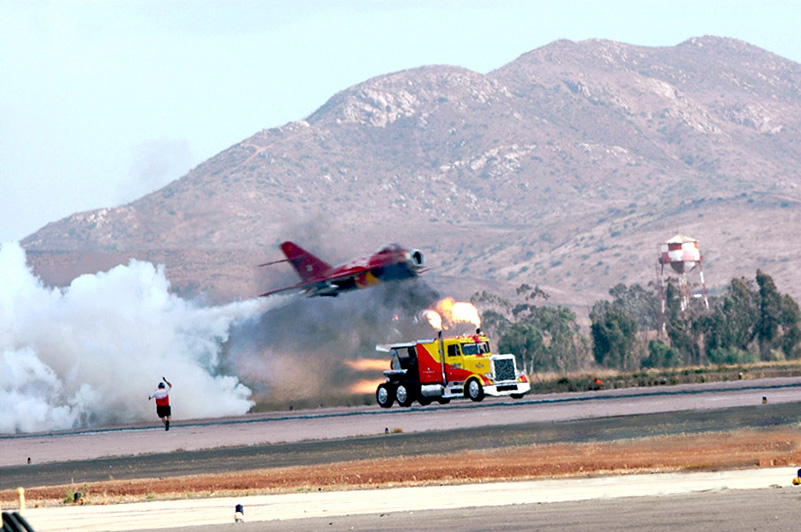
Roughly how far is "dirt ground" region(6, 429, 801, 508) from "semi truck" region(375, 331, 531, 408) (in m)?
19.8

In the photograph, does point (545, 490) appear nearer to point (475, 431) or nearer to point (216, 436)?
point (475, 431)

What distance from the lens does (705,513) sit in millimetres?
23594

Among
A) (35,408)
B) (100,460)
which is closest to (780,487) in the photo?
(100,460)

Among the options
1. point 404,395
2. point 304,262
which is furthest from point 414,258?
point 304,262

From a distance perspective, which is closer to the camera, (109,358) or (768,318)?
(109,358)

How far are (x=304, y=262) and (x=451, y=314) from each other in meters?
10.0

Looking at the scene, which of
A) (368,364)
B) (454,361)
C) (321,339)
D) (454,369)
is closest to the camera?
(454,361)

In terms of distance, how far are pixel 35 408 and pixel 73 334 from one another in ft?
21.6

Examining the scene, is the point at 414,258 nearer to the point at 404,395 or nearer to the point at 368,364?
the point at 404,395

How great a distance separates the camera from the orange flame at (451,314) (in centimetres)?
7531

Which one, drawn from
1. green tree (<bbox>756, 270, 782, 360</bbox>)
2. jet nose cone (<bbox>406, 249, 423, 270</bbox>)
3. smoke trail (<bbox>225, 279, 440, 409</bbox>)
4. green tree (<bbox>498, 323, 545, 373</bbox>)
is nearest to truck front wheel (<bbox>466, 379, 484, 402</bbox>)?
jet nose cone (<bbox>406, 249, 423, 270</bbox>)

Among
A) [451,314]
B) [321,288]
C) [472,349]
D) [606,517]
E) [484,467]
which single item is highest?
[321,288]

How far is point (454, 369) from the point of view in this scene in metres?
61.7

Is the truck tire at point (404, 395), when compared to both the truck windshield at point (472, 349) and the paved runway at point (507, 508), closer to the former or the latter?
the truck windshield at point (472, 349)
